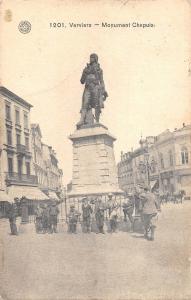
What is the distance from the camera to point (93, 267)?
20.5ft

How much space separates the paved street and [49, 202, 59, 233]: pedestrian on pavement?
0.76 feet

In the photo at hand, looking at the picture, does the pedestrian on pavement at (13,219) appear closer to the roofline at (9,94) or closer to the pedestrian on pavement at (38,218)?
the pedestrian on pavement at (38,218)

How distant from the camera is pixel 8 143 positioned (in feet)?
21.9

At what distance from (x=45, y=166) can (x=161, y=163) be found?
7.33ft

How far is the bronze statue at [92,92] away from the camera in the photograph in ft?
22.0

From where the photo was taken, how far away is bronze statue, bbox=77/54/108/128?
6.72m

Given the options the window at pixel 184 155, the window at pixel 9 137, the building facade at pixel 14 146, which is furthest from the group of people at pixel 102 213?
the window at pixel 9 137

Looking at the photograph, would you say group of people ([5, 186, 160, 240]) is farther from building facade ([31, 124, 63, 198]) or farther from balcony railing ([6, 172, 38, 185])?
balcony railing ([6, 172, 38, 185])

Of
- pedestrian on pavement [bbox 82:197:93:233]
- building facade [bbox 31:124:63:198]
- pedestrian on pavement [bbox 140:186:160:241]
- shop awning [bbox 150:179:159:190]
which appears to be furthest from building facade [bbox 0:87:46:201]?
shop awning [bbox 150:179:159:190]

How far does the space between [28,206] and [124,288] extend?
213 cm

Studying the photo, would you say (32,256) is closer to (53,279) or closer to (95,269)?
(53,279)

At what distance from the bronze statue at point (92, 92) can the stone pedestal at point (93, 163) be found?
7.4 inches

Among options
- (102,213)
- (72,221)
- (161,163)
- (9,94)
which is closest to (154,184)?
(161,163)

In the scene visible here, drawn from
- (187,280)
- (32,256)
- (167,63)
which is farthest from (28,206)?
(167,63)
